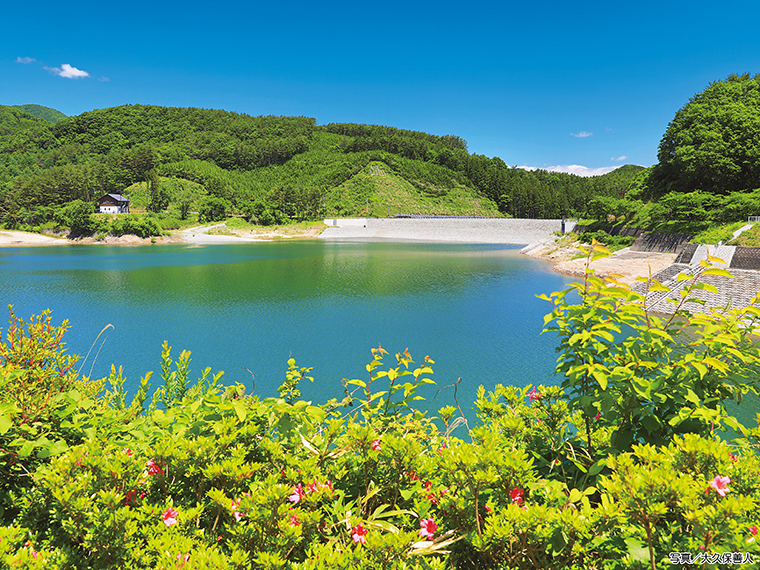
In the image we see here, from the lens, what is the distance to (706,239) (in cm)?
2308

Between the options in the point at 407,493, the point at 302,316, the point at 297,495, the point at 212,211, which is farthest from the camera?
the point at 212,211

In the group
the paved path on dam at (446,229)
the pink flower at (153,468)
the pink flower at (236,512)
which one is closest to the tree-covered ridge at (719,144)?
the paved path on dam at (446,229)

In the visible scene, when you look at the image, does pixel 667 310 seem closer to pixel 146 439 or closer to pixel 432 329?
pixel 432 329

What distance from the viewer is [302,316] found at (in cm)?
1772

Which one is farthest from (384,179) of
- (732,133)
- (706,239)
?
(706,239)

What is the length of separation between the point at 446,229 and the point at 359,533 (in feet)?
244

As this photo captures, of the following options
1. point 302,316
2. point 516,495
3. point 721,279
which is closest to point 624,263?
point 721,279

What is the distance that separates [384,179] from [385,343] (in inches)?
3851

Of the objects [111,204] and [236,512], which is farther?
[111,204]

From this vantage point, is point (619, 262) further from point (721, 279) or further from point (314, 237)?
point (314, 237)

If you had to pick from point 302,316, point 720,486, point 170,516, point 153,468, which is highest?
point 720,486

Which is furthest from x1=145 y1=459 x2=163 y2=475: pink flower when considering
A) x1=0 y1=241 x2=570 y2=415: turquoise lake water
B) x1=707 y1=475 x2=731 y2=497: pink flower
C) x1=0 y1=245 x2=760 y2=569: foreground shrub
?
x1=0 y1=241 x2=570 y2=415: turquoise lake water

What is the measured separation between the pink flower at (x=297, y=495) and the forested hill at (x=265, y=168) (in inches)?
3184

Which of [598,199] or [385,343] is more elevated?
[598,199]
